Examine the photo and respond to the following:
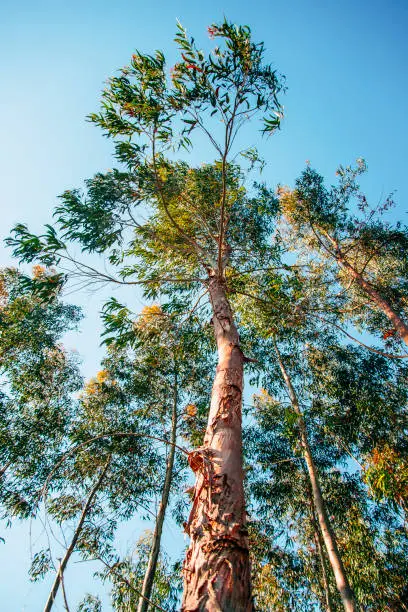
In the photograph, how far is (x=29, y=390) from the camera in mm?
7988

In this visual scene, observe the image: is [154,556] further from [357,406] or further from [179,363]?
[357,406]

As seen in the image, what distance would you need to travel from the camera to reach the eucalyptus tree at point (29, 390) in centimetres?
689

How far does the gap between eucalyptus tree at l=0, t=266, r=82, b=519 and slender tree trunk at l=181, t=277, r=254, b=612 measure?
5.28m

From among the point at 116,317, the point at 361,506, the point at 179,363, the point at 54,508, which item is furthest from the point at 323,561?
the point at 116,317

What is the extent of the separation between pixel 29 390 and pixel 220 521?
7978 mm

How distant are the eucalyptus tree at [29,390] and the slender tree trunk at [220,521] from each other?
5.28 metres

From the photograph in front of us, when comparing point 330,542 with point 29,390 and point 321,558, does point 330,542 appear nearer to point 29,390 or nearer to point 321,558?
point 321,558

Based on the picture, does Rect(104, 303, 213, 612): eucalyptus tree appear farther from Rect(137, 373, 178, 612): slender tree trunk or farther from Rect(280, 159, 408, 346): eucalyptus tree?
Rect(280, 159, 408, 346): eucalyptus tree

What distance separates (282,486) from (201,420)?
2599 millimetres

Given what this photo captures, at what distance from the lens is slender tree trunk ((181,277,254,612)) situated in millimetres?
1290

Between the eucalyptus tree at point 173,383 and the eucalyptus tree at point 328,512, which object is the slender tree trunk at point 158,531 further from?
the eucalyptus tree at point 328,512

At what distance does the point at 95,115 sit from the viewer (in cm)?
474

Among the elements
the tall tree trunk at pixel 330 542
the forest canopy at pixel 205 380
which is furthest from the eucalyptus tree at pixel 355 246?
the tall tree trunk at pixel 330 542

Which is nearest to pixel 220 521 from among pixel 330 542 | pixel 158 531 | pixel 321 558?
pixel 330 542
